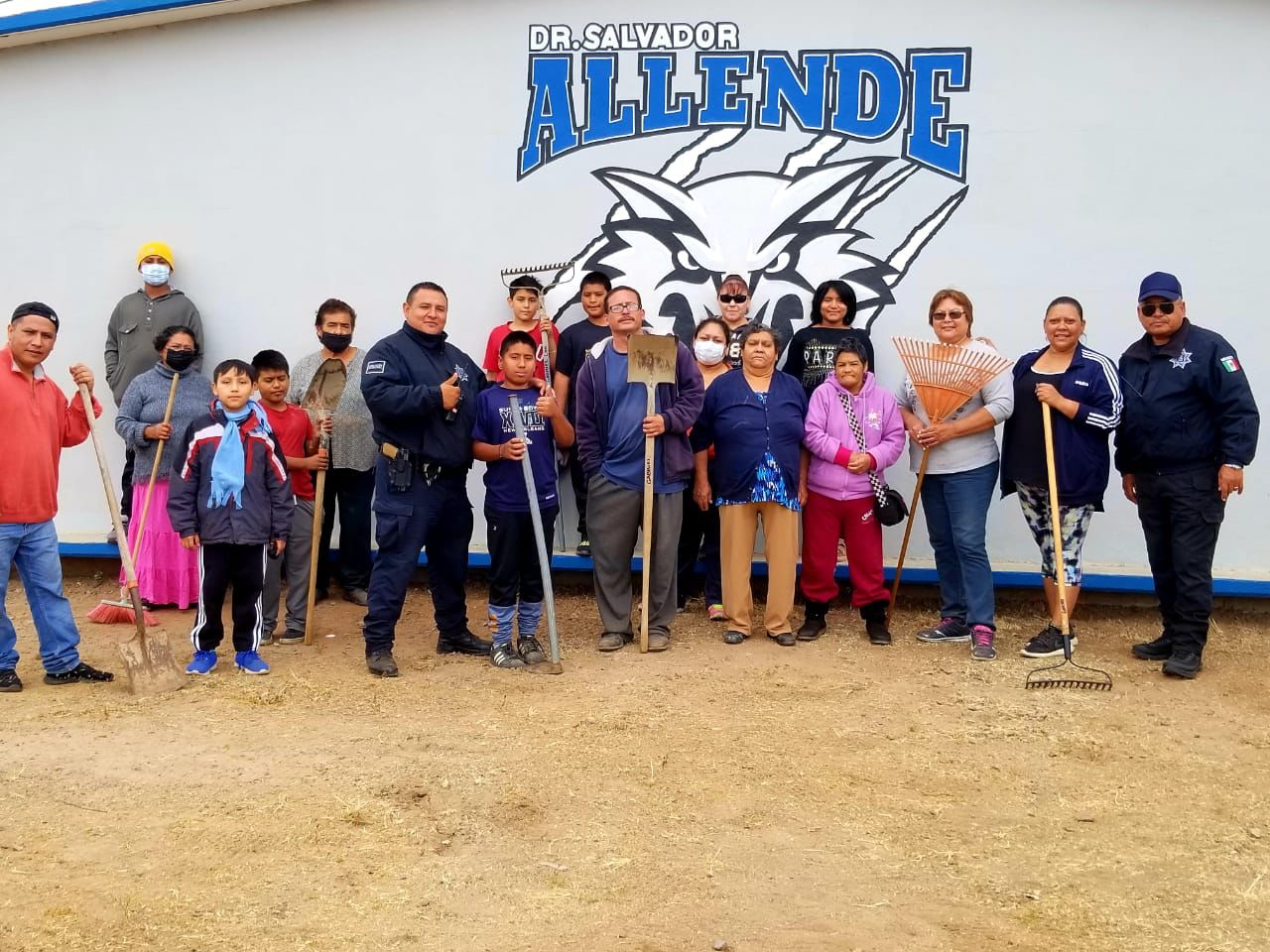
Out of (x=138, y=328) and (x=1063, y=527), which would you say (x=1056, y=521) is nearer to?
(x=1063, y=527)

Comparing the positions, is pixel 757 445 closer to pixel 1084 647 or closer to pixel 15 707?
pixel 1084 647

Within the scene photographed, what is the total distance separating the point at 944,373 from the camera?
20.6 feet

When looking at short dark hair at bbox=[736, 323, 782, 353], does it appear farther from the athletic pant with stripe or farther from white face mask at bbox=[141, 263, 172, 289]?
white face mask at bbox=[141, 263, 172, 289]

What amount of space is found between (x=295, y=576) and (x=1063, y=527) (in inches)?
168

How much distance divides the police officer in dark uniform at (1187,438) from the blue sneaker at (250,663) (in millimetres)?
4598

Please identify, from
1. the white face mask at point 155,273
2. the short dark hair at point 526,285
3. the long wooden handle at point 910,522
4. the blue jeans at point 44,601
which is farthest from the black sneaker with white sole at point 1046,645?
the white face mask at point 155,273

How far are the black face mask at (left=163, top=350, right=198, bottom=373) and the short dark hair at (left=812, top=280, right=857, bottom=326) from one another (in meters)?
3.83

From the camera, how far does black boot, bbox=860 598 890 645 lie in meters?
6.57

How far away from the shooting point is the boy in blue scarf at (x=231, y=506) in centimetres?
588

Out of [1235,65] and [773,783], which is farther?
[1235,65]

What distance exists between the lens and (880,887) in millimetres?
3605

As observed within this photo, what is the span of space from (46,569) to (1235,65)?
280 inches

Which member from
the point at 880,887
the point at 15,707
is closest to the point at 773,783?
the point at 880,887

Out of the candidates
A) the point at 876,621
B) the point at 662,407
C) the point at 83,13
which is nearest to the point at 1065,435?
the point at 876,621
